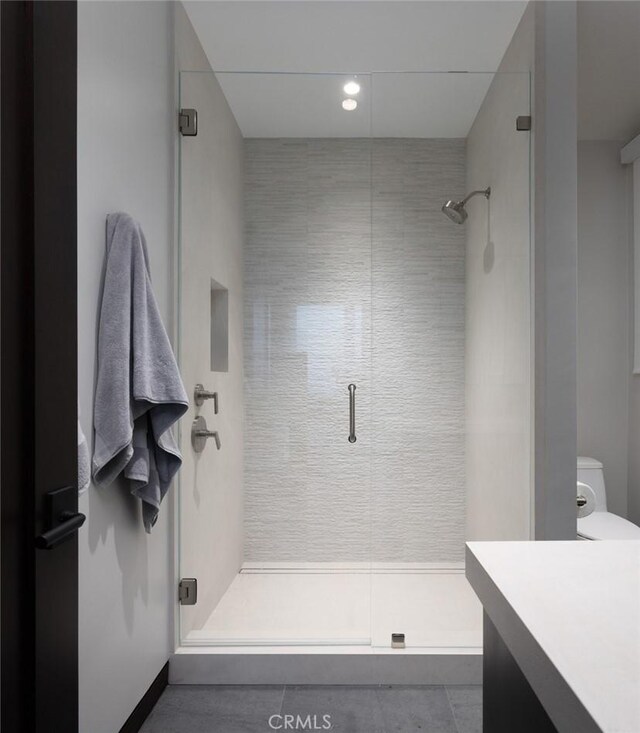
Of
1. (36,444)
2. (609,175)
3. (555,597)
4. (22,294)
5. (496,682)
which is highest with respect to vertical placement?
(609,175)

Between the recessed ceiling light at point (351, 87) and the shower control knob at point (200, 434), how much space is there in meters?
1.39

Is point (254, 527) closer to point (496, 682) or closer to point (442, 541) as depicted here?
point (442, 541)

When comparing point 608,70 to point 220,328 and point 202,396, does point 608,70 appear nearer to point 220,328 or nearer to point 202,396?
point 220,328

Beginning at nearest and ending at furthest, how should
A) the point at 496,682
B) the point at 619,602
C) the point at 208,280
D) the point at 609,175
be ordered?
1. the point at 619,602
2. the point at 496,682
3. the point at 208,280
4. the point at 609,175

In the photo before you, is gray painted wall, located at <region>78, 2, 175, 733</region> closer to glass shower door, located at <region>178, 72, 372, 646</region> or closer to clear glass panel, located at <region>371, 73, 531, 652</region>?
glass shower door, located at <region>178, 72, 372, 646</region>

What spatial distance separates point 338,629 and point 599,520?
1.41m

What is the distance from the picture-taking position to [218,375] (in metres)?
2.37

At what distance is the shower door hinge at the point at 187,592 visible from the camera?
225 cm

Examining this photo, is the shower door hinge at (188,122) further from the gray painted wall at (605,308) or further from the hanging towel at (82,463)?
the gray painted wall at (605,308)

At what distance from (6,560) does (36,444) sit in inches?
6.1

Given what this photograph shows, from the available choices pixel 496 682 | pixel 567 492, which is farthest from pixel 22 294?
pixel 567 492

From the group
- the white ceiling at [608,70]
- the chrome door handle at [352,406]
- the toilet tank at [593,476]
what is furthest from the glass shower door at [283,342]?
the toilet tank at [593,476]

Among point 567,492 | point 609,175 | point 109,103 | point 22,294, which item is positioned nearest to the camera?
point 22,294

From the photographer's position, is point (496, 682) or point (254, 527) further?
point (254, 527)
